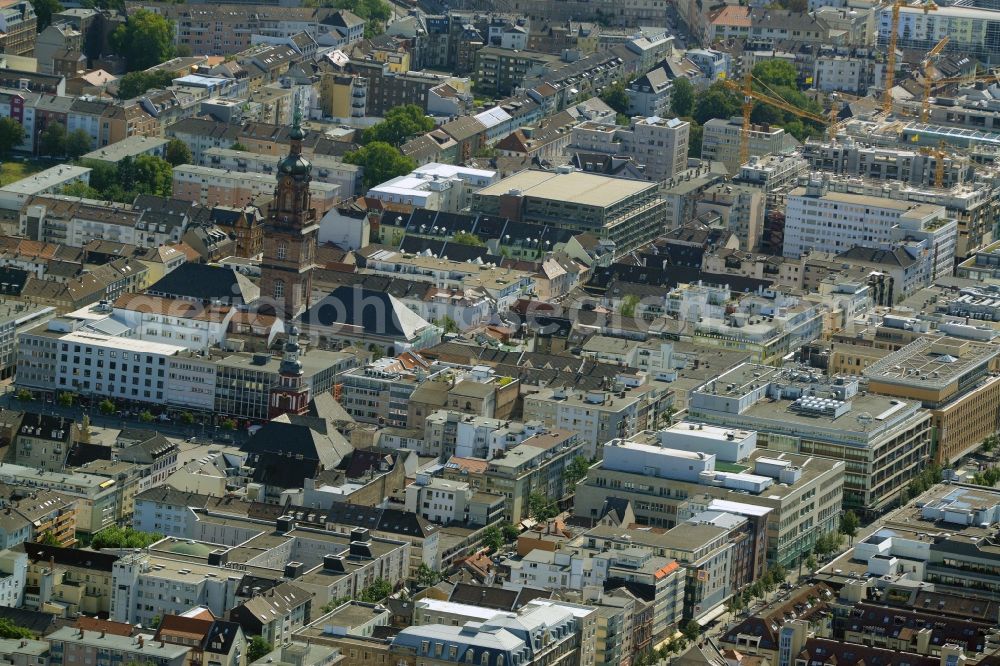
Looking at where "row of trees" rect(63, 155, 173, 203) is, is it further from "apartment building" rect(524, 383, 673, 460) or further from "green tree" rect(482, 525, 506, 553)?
"green tree" rect(482, 525, 506, 553)

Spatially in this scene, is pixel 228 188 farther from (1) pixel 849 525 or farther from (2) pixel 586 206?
(1) pixel 849 525

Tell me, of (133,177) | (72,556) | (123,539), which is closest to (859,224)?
(133,177)

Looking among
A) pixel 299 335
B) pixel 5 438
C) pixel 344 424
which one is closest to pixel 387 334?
pixel 299 335

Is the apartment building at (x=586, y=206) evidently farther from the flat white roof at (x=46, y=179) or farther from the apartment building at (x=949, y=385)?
the apartment building at (x=949, y=385)

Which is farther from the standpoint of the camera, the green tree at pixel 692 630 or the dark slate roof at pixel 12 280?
the dark slate roof at pixel 12 280

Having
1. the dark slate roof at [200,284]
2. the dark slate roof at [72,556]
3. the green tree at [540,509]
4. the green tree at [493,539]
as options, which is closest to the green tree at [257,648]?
the dark slate roof at [72,556]
